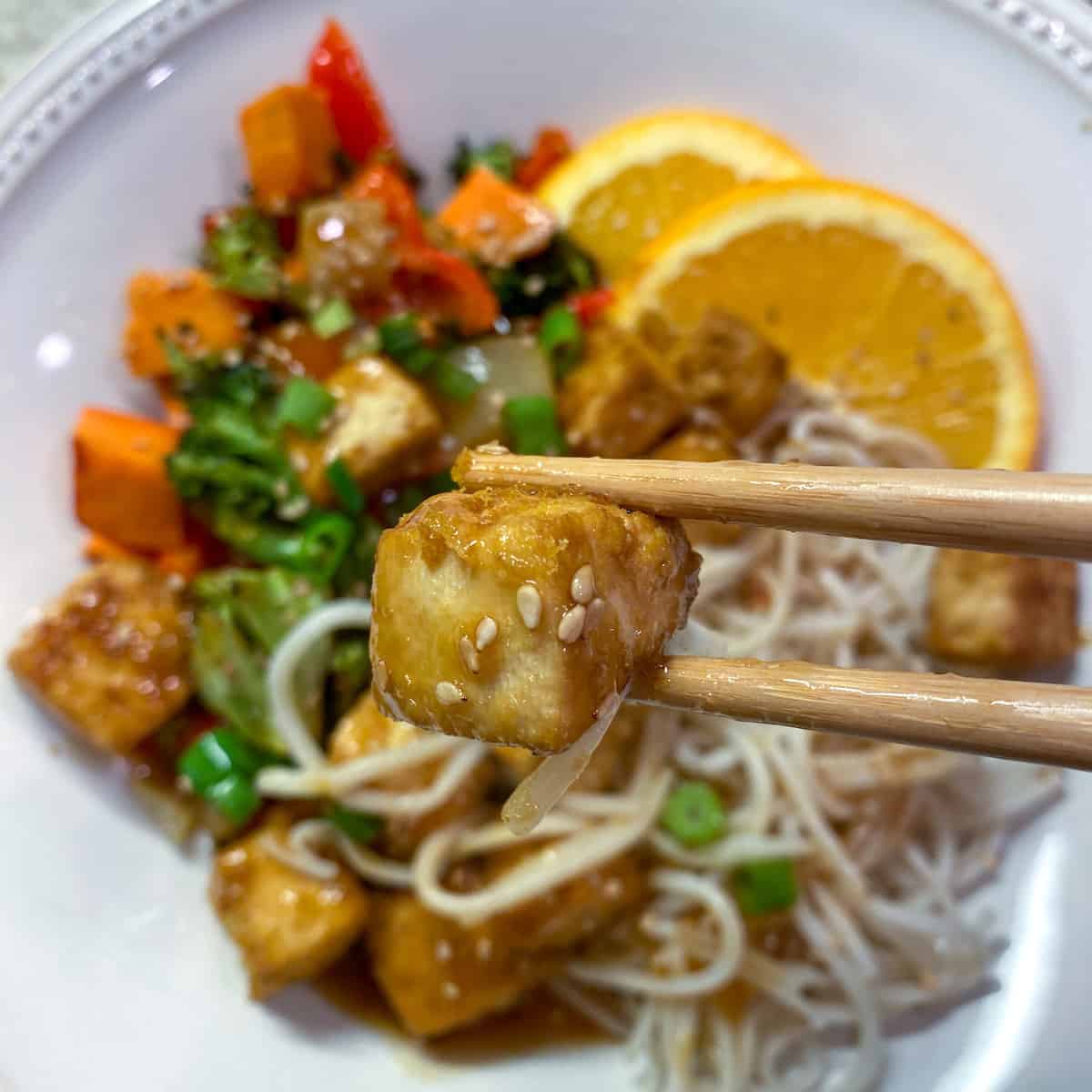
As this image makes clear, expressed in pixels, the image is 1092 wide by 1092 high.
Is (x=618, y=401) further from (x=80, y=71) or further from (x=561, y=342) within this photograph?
(x=80, y=71)

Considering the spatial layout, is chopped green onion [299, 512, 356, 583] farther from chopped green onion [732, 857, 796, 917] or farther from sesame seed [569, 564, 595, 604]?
sesame seed [569, 564, 595, 604]

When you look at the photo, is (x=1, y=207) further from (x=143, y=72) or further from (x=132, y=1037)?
(x=132, y=1037)

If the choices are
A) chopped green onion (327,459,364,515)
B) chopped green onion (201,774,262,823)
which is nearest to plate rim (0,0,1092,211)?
chopped green onion (327,459,364,515)

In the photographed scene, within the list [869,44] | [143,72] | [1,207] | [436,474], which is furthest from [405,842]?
[869,44]

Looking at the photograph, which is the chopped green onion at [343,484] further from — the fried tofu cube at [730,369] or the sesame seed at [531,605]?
the sesame seed at [531,605]

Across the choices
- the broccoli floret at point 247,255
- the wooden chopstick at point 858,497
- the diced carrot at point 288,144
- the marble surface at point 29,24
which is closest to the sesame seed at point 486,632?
the wooden chopstick at point 858,497

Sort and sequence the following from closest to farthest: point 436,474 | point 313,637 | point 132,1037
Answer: point 132,1037 < point 313,637 < point 436,474
